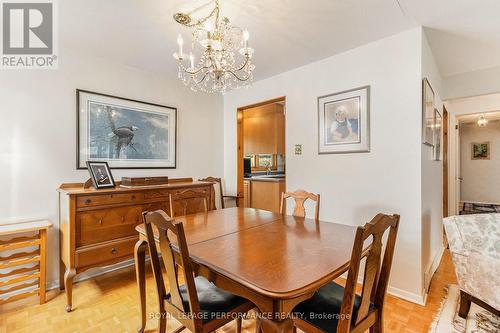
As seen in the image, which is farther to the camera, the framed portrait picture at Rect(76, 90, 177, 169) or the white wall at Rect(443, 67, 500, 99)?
the white wall at Rect(443, 67, 500, 99)

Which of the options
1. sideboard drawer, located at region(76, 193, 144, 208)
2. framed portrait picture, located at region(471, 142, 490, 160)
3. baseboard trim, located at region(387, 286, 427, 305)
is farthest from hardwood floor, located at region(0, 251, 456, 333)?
framed portrait picture, located at region(471, 142, 490, 160)

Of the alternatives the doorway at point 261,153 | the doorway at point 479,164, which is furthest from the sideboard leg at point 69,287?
the doorway at point 479,164

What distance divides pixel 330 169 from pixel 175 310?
6.68ft

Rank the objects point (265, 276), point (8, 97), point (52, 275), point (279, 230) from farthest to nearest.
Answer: point (52, 275) < point (8, 97) < point (279, 230) < point (265, 276)

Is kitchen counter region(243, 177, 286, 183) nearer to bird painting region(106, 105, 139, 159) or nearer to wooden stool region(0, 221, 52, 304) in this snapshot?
bird painting region(106, 105, 139, 159)

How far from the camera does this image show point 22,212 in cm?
220

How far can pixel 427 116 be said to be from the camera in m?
2.27

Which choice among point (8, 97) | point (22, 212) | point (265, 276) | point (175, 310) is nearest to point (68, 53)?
point (8, 97)

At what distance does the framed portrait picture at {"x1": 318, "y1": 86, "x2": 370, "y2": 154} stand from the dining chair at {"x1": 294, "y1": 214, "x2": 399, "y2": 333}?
1.45 m

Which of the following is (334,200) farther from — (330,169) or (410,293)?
(410,293)

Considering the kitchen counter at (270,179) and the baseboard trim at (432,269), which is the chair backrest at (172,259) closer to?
the baseboard trim at (432,269)

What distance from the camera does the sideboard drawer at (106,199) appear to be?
2059 millimetres

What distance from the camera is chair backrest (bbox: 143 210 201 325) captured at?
1073 millimetres

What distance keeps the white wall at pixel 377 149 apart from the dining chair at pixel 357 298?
1.17 meters
